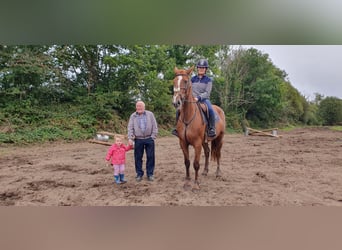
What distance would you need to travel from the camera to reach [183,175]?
11.8 ft

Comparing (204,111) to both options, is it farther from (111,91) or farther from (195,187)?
(111,91)

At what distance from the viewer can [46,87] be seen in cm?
441

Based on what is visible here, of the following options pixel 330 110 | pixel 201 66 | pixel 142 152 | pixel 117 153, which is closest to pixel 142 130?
pixel 142 152

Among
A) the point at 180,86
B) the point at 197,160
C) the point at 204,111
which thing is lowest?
the point at 197,160

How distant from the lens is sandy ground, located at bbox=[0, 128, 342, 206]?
3.00 meters

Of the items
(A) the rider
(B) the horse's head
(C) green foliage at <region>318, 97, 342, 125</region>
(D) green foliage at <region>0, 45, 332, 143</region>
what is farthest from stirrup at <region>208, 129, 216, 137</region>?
(C) green foliage at <region>318, 97, 342, 125</region>

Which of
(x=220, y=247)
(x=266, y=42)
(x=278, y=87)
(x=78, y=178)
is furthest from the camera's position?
(x=278, y=87)

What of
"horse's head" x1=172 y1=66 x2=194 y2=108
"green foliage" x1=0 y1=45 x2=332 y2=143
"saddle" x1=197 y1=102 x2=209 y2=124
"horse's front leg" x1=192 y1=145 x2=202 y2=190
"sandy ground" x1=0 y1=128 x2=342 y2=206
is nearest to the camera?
"horse's head" x1=172 y1=66 x2=194 y2=108

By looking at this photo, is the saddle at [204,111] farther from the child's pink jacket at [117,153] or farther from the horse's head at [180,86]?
Answer: the child's pink jacket at [117,153]

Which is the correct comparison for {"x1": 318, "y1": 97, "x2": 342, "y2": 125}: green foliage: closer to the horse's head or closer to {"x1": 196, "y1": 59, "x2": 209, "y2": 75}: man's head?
{"x1": 196, "y1": 59, "x2": 209, "y2": 75}: man's head
